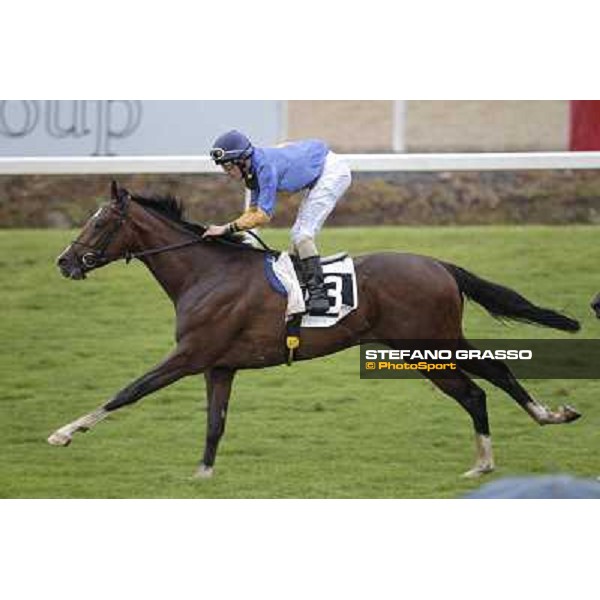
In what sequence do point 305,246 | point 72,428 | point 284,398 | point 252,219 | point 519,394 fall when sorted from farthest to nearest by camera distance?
1. point 284,398
2. point 519,394
3. point 305,246
4. point 72,428
5. point 252,219

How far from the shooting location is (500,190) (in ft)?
40.0

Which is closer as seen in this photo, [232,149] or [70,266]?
[232,149]

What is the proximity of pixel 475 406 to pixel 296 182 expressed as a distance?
1576 millimetres

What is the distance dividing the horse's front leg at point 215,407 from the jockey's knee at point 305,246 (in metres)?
0.78

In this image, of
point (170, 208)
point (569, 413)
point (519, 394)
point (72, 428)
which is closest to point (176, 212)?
point (170, 208)

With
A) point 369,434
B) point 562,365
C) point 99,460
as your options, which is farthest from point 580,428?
point 99,460

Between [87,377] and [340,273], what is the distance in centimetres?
150

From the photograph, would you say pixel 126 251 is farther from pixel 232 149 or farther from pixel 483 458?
pixel 483 458

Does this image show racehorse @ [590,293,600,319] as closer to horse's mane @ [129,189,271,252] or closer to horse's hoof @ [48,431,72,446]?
horse's mane @ [129,189,271,252]

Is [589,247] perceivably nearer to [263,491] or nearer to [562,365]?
[562,365]

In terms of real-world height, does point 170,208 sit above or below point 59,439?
above

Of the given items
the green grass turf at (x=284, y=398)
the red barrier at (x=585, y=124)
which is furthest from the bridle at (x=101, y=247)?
the red barrier at (x=585, y=124)

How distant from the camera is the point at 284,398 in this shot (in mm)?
12195

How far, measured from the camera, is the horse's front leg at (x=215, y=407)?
12078 millimetres
